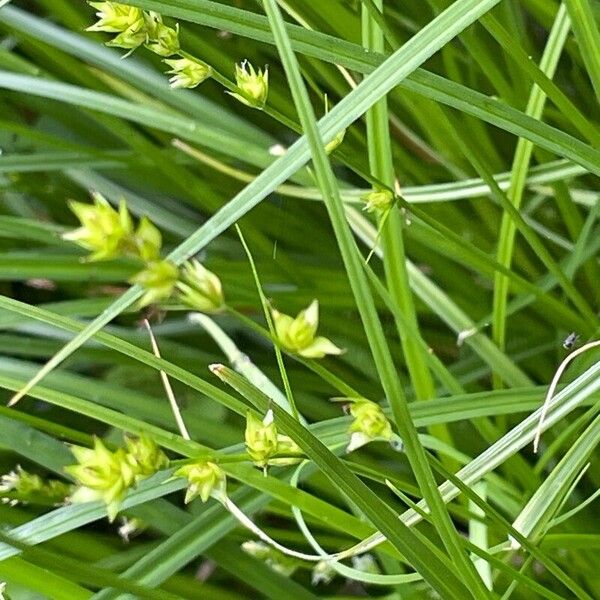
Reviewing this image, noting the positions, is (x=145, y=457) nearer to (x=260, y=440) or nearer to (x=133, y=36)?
(x=260, y=440)

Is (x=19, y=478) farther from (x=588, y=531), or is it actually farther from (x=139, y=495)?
(x=588, y=531)

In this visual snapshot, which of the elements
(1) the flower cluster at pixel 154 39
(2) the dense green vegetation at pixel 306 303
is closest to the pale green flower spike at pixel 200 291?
(2) the dense green vegetation at pixel 306 303

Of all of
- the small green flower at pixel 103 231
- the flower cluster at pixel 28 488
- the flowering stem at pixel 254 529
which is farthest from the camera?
the flower cluster at pixel 28 488

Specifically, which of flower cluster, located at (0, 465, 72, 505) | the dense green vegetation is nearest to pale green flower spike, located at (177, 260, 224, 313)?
the dense green vegetation

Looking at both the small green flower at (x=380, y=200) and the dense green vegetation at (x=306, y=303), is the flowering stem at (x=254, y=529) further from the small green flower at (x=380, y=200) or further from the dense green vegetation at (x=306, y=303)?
the small green flower at (x=380, y=200)

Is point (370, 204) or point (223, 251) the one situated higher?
point (223, 251)

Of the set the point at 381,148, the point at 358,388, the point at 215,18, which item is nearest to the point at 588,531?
the point at 358,388

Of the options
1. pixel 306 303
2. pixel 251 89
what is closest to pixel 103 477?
pixel 251 89

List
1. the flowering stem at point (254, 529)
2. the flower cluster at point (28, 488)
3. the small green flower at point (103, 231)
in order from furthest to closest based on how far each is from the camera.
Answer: the flower cluster at point (28, 488) → the flowering stem at point (254, 529) → the small green flower at point (103, 231)
